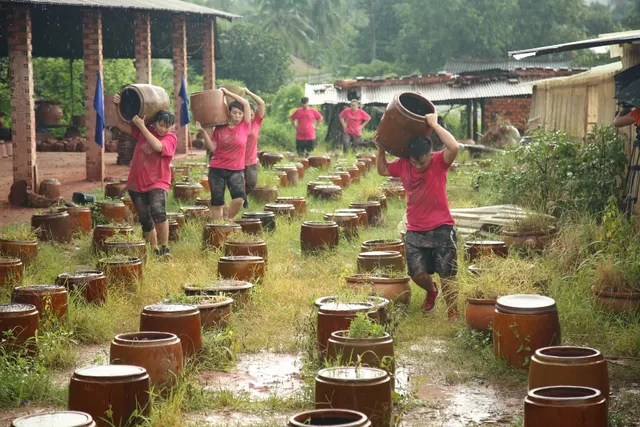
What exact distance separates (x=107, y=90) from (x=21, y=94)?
56.4 ft

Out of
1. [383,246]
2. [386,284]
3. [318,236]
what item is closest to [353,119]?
[318,236]

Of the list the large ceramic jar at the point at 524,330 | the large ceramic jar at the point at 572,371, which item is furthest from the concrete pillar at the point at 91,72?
the large ceramic jar at the point at 572,371

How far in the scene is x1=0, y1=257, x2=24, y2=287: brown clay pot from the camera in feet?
28.7

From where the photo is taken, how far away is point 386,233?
12602mm

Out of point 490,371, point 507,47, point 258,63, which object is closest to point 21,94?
point 490,371

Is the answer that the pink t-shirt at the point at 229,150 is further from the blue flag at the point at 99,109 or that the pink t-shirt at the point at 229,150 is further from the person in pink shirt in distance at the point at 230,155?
the blue flag at the point at 99,109

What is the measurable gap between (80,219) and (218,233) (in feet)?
7.55

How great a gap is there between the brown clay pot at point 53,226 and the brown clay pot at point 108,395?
6.61 m

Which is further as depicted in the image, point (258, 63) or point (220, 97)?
point (258, 63)

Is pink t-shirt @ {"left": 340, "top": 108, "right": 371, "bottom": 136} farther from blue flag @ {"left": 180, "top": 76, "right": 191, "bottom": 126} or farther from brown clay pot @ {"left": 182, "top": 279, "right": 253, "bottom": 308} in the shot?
brown clay pot @ {"left": 182, "top": 279, "right": 253, "bottom": 308}

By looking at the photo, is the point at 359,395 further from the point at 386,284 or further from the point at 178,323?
the point at 386,284

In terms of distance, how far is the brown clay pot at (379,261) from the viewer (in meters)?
9.02

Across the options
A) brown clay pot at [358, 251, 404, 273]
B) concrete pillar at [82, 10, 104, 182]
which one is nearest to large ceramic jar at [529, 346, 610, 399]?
brown clay pot at [358, 251, 404, 273]

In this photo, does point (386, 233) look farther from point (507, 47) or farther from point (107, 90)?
point (507, 47)
